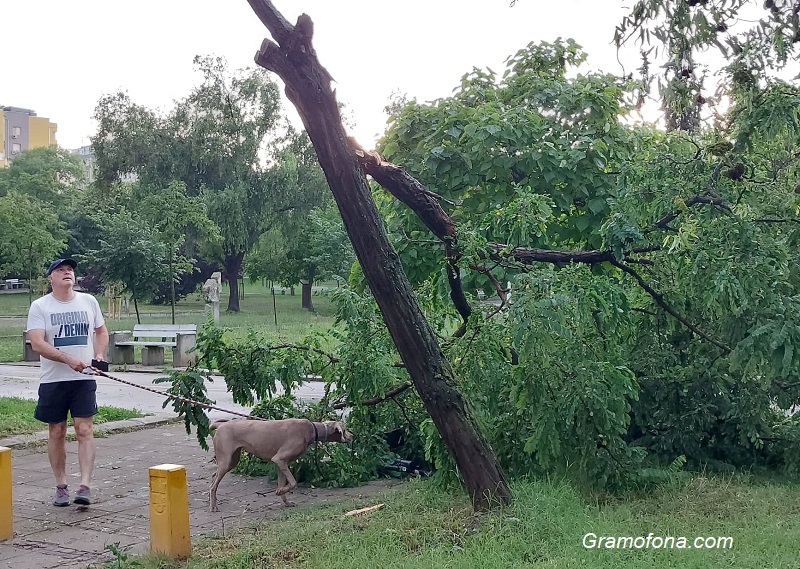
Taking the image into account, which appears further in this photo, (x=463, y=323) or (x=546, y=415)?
(x=463, y=323)

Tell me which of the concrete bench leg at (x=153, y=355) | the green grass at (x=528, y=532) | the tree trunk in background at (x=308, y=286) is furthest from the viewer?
the tree trunk in background at (x=308, y=286)

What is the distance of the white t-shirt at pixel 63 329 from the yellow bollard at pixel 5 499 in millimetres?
1089

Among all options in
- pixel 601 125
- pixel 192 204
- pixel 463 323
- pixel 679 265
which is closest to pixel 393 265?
pixel 463 323

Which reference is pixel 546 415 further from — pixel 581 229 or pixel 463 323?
pixel 581 229

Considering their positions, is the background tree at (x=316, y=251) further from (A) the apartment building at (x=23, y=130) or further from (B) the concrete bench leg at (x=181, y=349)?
(A) the apartment building at (x=23, y=130)

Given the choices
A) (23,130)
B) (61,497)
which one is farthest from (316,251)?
(23,130)

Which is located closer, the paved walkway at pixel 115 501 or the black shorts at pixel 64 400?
the paved walkway at pixel 115 501

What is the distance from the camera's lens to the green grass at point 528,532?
16.7ft

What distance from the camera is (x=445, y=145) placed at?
8.94 m

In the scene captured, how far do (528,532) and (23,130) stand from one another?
125612 mm

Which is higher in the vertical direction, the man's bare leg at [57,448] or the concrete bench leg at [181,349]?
the concrete bench leg at [181,349]

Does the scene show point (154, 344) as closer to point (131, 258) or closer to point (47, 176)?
point (131, 258)

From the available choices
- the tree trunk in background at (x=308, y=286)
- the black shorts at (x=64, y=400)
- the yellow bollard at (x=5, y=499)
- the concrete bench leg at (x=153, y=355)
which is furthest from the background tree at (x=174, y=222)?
the yellow bollard at (x=5, y=499)

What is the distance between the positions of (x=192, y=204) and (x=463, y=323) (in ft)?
85.7
